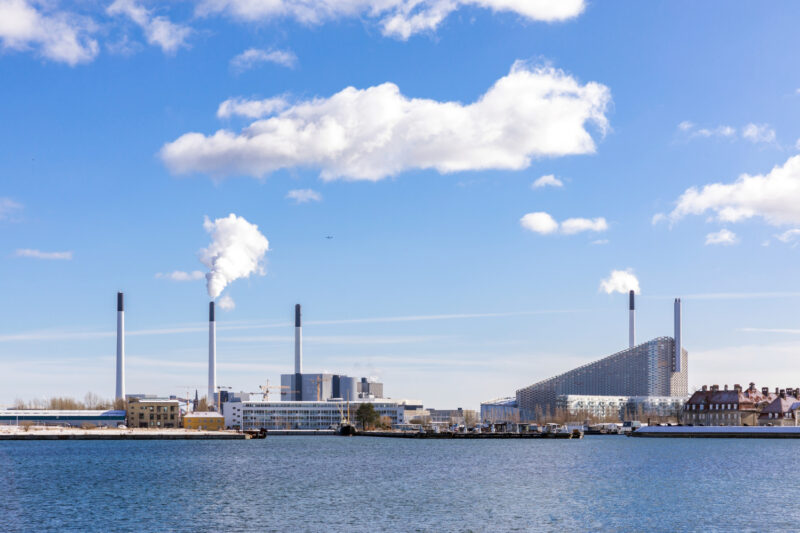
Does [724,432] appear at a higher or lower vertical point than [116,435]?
lower

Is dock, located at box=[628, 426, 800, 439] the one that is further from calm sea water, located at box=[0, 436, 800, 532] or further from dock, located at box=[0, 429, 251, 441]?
dock, located at box=[0, 429, 251, 441]

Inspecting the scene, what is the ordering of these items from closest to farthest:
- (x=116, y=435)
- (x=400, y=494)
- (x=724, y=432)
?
(x=400, y=494)
(x=116, y=435)
(x=724, y=432)

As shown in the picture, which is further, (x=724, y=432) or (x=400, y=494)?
(x=724, y=432)

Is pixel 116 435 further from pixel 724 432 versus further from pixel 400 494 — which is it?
A: pixel 400 494

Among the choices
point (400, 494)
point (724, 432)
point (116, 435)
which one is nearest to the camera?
point (400, 494)

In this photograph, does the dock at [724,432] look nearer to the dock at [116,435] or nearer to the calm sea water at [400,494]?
the calm sea water at [400,494]

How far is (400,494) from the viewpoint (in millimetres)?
68250

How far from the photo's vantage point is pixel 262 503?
2450 inches

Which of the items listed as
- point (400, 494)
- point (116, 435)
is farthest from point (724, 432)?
point (400, 494)

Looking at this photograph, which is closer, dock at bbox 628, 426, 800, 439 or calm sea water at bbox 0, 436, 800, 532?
calm sea water at bbox 0, 436, 800, 532

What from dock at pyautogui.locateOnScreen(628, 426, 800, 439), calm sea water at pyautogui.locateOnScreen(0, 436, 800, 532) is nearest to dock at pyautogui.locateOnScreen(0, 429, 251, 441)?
calm sea water at pyautogui.locateOnScreen(0, 436, 800, 532)

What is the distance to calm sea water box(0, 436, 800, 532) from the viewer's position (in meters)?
53.3

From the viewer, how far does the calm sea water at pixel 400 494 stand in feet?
175

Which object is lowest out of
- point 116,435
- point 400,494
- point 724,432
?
point 724,432
